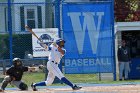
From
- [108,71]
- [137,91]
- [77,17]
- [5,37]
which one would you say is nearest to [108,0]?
[77,17]

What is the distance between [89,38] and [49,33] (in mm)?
1850

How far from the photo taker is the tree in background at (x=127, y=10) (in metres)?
30.1

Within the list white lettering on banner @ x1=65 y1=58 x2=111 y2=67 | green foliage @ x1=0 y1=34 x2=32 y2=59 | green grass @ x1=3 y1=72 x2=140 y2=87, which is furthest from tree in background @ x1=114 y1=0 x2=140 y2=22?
green foliage @ x1=0 y1=34 x2=32 y2=59

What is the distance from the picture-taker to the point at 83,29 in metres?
21.7

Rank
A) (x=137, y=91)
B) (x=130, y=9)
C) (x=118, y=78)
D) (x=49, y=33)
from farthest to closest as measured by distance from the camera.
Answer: (x=130, y=9) < (x=118, y=78) < (x=49, y=33) < (x=137, y=91)

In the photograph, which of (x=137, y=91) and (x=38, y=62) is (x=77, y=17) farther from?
(x=137, y=91)

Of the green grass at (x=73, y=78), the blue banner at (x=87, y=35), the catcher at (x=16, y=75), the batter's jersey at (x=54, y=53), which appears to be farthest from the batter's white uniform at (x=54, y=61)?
the green grass at (x=73, y=78)

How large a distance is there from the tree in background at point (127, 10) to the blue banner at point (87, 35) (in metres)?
7.74

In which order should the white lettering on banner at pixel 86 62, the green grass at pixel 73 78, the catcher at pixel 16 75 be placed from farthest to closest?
the green grass at pixel 73 78
the white lettering on banner at pixel 86 62
the catcher at pixel 16 75

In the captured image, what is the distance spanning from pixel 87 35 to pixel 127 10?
10.8 metres

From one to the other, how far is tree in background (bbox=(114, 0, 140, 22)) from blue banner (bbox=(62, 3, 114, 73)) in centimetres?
774

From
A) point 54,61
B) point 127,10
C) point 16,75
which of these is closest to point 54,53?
point 54,61

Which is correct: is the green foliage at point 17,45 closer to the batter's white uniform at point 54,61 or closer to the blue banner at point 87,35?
the blue banner at point 87,35

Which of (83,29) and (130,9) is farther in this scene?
(130,9)
